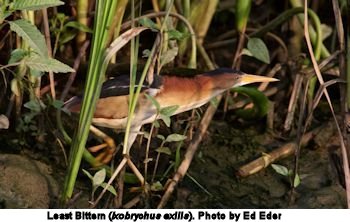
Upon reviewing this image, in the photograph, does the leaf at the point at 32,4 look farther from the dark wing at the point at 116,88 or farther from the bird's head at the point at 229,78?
the bird's head at the point at 229,78

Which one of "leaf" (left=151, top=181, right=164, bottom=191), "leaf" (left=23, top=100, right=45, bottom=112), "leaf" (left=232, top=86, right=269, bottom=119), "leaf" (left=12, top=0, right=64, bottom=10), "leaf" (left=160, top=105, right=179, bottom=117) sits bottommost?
"leaf" (left=151, top=181, right=164, bottom=191)

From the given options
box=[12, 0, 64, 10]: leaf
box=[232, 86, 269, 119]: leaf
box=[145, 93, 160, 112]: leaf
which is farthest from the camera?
box=[232, 86, 269, 119]: leaf

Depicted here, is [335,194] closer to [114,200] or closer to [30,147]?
[114,200]

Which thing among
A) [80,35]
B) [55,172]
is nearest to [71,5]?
[80,35]

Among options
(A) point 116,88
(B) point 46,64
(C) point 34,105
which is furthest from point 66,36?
(B) point 46,64

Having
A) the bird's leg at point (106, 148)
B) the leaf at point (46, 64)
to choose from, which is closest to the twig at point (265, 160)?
the bird's leg at point (106, 148)

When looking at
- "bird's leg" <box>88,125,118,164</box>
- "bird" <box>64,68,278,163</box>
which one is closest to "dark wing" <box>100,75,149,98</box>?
"bird" <box>64,68,278,163</box>

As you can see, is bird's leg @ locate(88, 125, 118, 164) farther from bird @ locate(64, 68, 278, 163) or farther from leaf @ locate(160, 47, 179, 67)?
leaf @ locate(160, 47, 179, 67)
